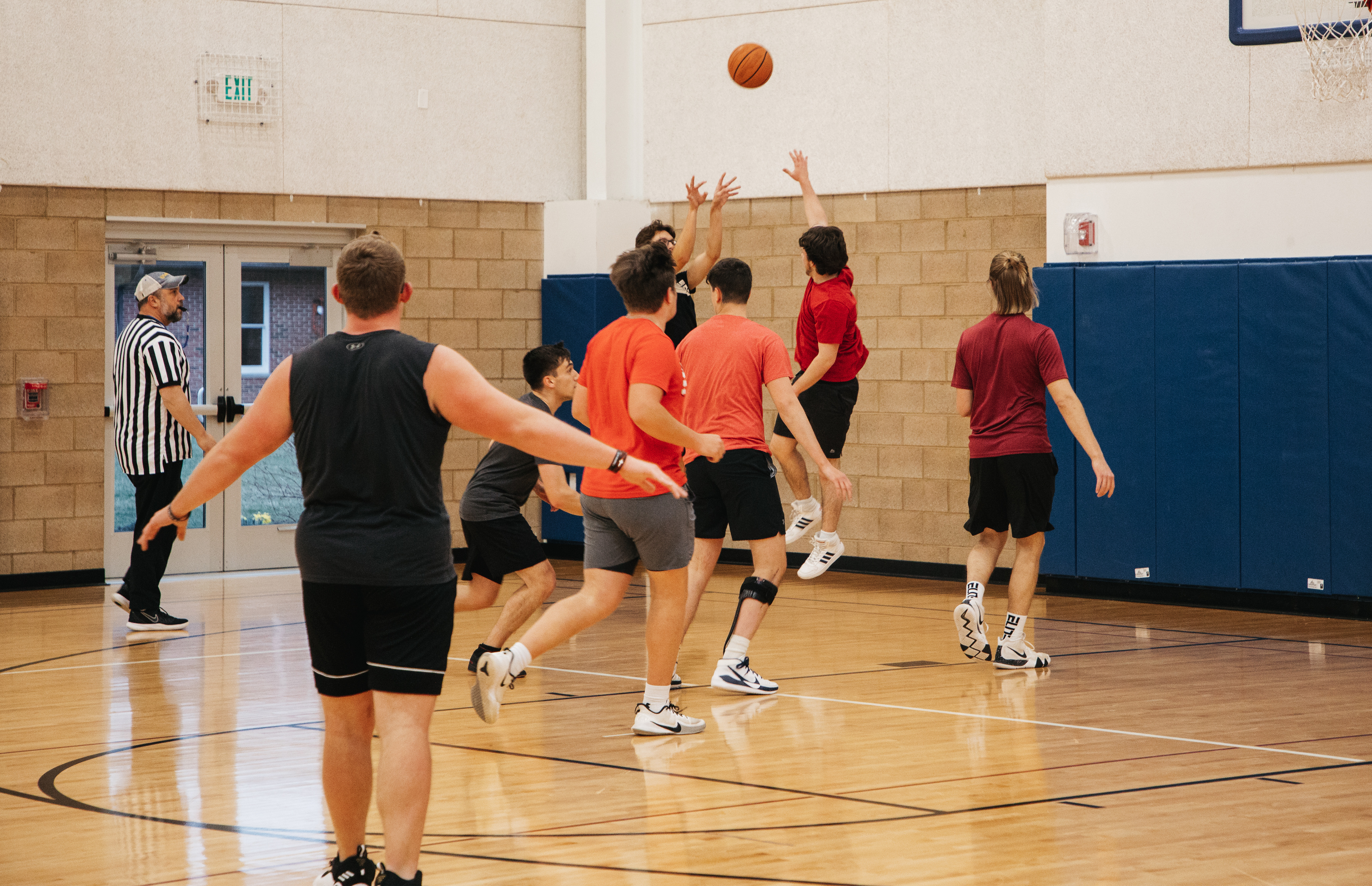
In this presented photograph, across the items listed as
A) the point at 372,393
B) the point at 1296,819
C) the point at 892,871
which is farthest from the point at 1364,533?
the point at 372,393

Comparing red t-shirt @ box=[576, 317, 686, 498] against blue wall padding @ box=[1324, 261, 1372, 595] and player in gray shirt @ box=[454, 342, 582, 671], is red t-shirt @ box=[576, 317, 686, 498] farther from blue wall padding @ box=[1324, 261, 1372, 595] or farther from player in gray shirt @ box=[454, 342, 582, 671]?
blue wall padding @ box=[1324, 261, 1372, 595]

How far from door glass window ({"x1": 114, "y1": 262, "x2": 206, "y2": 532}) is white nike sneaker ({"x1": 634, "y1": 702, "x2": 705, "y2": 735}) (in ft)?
22.0

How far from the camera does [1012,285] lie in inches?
294

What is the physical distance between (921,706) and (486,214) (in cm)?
737

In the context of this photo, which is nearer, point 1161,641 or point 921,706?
point 921,706

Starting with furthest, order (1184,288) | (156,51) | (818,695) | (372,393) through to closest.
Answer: (156,51), (1184,288), (818,695), (372,393)

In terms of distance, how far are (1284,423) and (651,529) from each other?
5.59m

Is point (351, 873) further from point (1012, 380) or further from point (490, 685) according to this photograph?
point (1012, 380)

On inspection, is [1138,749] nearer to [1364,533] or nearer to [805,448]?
[805,448]

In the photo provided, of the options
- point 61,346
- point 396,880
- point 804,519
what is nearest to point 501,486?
point 804,519

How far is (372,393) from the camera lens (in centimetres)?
359

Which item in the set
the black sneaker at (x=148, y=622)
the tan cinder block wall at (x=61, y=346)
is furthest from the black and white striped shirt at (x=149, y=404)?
the tan cinder block wall at (x=61, y=346)

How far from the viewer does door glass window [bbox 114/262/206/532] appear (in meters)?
11.6

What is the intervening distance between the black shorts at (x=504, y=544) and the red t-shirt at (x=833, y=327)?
226 cm
